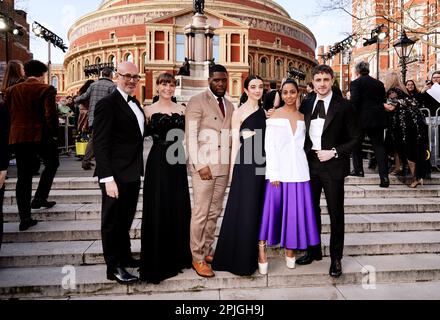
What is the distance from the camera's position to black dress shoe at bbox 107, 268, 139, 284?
12.4ft

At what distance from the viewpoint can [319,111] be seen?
4.00m

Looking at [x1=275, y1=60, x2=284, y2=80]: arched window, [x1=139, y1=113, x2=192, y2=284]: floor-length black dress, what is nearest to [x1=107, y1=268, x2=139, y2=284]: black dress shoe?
[x1=139, y1=113, x2=192, y2=284]: floor-length black dress

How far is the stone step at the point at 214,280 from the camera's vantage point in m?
3.83

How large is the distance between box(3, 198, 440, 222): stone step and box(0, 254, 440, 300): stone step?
3.78 feet

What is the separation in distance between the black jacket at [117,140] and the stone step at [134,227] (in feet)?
5.19

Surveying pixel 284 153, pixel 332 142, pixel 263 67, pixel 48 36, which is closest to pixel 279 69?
pixel 263 67

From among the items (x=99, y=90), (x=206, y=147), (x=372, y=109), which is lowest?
(x=206, y=147)

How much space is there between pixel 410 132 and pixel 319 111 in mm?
3869

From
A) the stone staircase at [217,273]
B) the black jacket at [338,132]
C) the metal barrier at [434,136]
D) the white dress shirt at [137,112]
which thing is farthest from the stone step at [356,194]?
the black jacket at [338,132]

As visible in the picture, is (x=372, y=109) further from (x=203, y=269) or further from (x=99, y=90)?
(x=99, y=90)

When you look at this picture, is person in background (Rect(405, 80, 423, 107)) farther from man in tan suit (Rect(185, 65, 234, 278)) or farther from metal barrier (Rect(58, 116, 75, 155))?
metal barrier (Rect(58, 116, 75, 155))

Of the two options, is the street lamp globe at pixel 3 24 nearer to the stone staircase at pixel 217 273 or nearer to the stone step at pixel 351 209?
the stone staircase at pixel 217 273
